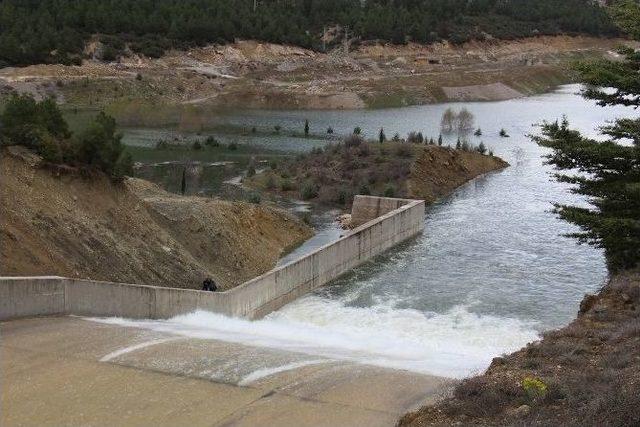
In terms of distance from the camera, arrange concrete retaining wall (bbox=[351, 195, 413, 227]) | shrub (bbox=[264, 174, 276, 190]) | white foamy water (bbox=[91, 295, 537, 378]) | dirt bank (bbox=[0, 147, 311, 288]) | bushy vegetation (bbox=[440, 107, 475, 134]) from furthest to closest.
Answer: bushy vegetation (bbox=[440, 107, 475, 134])
shrub (bbox=[264, 174, 276, 190])
concrete retaining wall (bbox=[351, 195, 413, 227])
dirt bank (bbox=[0, 147, 311, 288])
white foamy water (bbox=[91, 295, 537, 378])

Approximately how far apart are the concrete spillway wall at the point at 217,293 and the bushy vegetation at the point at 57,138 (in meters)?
6.87

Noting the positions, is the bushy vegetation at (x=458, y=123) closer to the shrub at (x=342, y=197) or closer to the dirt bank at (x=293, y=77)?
the dirt bank at (x=293, y=77)

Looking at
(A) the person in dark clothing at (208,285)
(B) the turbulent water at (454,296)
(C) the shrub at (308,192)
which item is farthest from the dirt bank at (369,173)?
(A) the person in dark clothing at (208,285)

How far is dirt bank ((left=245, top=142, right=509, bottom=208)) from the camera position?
48.8 m

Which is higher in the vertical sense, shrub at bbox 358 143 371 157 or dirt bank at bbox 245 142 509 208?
shrub at bbox 358 143 371 157

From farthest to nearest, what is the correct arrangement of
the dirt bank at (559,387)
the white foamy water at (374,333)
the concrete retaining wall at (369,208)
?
the concrete retaining wall at (369,208) < the white foamy water at (374,333) < the dirt bank at (559,387)

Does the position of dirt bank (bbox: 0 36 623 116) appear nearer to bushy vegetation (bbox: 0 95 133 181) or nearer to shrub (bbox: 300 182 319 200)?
shrub (bbox: 300 182 319 200)

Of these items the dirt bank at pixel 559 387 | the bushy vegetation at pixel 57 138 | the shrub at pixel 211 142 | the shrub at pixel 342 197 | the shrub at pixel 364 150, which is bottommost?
the shrub at pixel 342 197

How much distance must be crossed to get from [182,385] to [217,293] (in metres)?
9.21

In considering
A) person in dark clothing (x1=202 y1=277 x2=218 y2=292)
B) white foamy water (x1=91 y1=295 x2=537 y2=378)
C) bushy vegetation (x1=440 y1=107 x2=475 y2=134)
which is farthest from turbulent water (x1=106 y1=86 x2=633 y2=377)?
bushy vegetation (x1=440 y1=107 x2=475 y2=134)

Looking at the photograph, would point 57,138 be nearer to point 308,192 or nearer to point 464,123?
point 308,192

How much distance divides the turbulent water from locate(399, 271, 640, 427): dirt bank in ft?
6.39

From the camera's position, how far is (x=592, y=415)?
1039 centimetres

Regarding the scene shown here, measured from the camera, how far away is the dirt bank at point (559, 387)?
1062 cm
